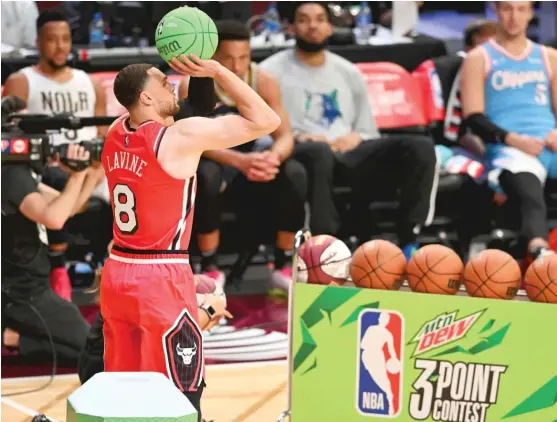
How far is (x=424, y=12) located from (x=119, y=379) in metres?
14.4

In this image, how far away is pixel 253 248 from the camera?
8.80 m

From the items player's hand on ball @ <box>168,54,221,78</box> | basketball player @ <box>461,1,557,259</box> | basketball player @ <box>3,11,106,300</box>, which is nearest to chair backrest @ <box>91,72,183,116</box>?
basketball player @ <box>3,11,106,300</box>

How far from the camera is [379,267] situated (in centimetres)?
545

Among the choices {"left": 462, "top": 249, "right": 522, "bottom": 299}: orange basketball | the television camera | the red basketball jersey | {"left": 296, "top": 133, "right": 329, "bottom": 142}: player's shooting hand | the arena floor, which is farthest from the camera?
{"left": 296, "top": 133, "right": 329, "bottom": 142}: player's shooting hand

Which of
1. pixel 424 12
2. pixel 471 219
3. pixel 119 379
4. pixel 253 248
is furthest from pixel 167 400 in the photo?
pixel 424 12

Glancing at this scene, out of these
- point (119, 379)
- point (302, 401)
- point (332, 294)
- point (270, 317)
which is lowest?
point (270, 317)

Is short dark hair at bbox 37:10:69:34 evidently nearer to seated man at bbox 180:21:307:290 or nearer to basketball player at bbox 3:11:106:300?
basketball player at bbox 3:11:106:300

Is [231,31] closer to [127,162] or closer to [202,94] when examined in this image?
[202,94]

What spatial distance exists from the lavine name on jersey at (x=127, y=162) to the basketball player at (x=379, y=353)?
141 centimetres

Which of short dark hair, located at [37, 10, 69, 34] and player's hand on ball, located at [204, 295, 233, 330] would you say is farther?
short dark hair, located at [37, 10, 69, 34]

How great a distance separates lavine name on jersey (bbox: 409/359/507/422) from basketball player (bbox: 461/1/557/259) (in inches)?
137

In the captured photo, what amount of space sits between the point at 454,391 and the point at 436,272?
545 millimetres

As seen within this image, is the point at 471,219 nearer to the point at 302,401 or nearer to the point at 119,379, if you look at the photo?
the point at 302,401

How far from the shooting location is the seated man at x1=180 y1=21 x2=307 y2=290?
26.2 ft
